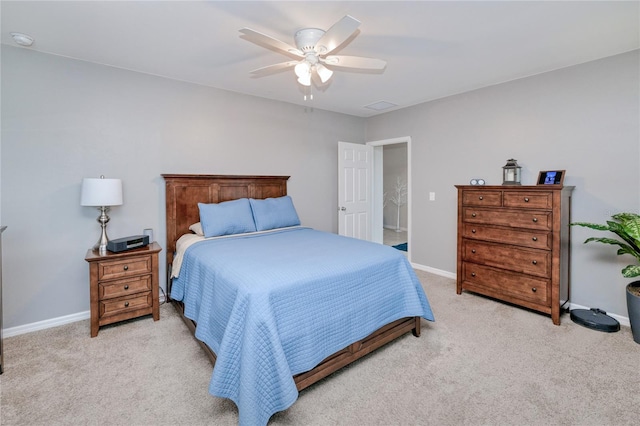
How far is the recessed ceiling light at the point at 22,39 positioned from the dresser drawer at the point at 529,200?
4.57m

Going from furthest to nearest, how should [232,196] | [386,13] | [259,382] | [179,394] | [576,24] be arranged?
1. [232,196]
2. [576,24]
3. [386,13]
4. [179,394]
5. [259,382]

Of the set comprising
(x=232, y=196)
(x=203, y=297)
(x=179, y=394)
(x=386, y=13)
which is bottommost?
(x=179, y=394)

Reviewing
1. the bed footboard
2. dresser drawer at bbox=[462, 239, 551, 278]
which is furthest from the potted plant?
the bed footboard

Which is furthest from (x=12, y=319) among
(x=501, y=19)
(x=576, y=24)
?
(x=576, y=24)

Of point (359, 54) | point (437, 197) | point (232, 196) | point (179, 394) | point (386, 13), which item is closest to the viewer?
point (179, 394)

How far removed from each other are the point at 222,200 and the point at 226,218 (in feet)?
1.63

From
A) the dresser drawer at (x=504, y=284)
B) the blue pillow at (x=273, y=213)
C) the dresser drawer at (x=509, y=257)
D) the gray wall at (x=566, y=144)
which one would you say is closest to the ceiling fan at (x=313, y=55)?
the blue pillow at (x=273, y=213)

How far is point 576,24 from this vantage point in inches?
90.0

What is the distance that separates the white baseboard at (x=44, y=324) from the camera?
2644 mm

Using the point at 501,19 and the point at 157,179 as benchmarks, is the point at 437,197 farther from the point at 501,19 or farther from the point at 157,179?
the point at 157,179

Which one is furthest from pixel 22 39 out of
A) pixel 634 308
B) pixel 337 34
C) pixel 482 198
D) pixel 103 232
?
pixel 634 308

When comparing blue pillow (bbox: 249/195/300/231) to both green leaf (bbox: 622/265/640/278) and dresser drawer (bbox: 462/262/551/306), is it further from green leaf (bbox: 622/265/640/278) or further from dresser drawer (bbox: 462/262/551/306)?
green leaf (bbox: 622/265/640/278)

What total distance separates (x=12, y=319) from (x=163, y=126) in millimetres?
2248

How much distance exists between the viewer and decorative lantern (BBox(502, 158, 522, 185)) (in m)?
3.38
